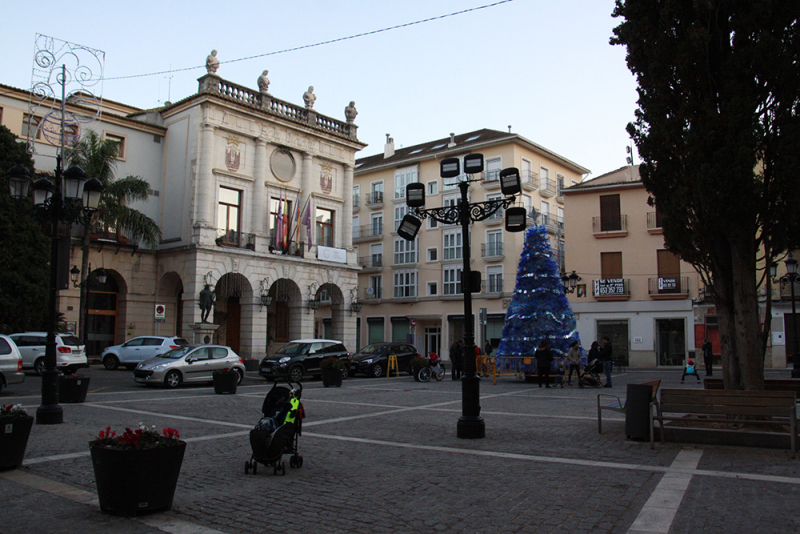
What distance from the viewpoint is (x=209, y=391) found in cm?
1897

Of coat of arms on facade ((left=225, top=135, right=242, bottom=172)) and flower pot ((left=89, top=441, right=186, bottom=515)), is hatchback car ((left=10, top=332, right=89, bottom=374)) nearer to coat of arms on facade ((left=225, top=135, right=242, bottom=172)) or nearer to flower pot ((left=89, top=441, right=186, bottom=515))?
coat of arms on facade ((left=225, top=135, right=242, bottom=172))

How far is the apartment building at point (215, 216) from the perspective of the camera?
3169cm

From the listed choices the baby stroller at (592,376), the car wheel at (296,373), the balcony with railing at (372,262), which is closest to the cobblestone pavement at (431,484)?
the baby stroller at (592,376)

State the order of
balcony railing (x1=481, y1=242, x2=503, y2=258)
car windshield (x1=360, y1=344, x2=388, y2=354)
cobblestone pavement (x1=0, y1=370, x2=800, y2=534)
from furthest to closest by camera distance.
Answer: balcony railing (x1=481, y1=242, x2=503, y2=258)
car windshield (x1=360, y1=344, x2=388, y2=354)
cobblestone pavement (x1=0, y1=370, x2=800, y2=534)

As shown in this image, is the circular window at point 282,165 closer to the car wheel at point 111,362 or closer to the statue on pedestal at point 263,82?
the statue on pedestal at point 263,82

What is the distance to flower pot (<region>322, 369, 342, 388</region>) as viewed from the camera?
21.0m

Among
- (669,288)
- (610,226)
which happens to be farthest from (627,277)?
(610,226)

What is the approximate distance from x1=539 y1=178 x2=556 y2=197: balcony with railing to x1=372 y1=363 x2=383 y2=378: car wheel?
2758 centimetres

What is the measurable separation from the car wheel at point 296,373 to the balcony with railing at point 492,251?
25200 mm

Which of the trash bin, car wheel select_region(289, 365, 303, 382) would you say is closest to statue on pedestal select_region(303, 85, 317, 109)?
car wheel select_region(289, 365, 303, 382)

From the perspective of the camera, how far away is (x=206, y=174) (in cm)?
3284

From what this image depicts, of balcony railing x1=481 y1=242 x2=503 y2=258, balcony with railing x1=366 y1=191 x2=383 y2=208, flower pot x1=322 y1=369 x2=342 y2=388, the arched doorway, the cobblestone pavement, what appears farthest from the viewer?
balcony with railing x1=366 y1=191 x2=383 y2=208

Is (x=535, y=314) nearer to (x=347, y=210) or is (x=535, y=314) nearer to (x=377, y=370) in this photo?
(x=377, y=370)

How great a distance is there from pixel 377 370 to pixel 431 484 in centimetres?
2061
